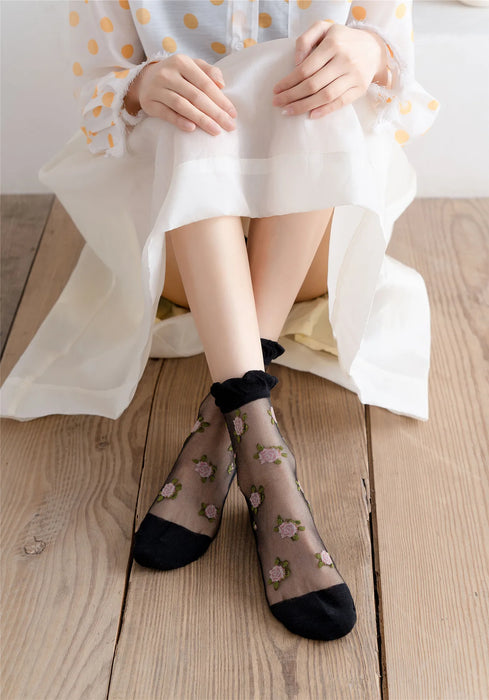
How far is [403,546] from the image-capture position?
90 cm

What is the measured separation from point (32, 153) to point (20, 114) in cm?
9

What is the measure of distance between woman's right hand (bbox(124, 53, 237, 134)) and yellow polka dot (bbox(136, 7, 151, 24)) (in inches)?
5.0

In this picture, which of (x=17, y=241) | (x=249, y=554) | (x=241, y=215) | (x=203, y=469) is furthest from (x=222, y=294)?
(x=17, y=241)

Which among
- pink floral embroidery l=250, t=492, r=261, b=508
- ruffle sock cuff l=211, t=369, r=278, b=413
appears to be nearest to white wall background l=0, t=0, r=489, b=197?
ruffle sock cuff l=211, t=369, r=278, b=413

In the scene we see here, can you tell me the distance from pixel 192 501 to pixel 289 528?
0.13 m

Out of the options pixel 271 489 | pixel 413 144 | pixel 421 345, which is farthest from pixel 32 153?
pixel 271 489

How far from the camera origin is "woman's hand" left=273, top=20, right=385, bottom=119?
867 mm

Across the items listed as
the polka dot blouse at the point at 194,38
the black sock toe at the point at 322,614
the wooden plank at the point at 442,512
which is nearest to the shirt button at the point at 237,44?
the polka dot blouse at the point at 194,38

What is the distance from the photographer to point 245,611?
0.84m

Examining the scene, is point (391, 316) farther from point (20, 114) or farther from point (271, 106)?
point (20, 114)

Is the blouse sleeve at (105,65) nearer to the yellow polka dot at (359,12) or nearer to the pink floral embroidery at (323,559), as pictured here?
the yellow polka dot at (359,12)

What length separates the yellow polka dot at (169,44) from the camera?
3.41 feet

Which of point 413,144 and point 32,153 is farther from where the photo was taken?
point 32,153

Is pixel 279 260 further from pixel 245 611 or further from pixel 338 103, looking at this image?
pixel 245 611
